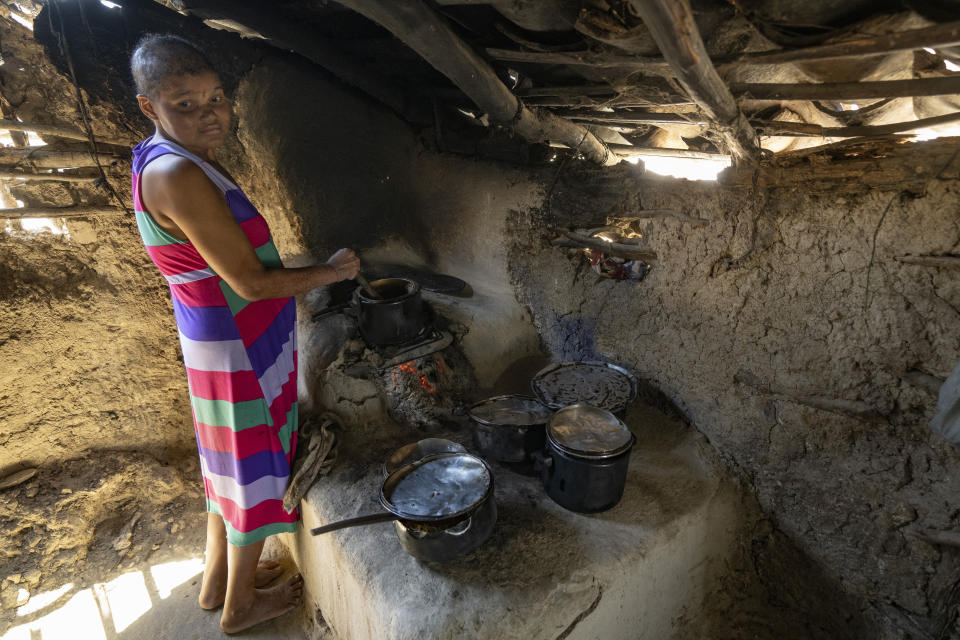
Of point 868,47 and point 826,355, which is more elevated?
point 868,47

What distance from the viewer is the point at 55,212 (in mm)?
2967

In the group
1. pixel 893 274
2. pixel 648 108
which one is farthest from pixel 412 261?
pixel 893 274

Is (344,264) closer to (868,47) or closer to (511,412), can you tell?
(511,412)

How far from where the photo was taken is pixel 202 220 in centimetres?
160

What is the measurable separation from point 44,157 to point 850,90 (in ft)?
13.5

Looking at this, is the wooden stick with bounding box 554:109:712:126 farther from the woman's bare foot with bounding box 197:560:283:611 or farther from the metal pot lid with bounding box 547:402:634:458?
the woman's bare foot with bounding box 197:560:283:611

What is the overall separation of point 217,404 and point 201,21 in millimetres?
2631

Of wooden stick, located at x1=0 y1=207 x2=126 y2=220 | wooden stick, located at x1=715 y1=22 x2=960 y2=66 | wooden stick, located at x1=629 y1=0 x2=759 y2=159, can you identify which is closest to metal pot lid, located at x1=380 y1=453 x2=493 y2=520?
wooden stick, located at x1=629 y1=0 x2=759 y2=159

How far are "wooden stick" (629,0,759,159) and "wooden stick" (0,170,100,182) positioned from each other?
3500 mm

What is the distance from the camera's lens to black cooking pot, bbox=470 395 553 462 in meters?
2.30

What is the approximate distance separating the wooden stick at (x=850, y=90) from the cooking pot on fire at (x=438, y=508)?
1.79 meters

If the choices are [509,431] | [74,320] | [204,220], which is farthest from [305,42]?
[509,431]

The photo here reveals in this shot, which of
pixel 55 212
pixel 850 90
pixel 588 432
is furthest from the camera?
pixel 55 212

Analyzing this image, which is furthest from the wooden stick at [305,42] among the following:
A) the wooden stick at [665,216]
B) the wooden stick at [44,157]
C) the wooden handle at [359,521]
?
the wooden handle at [359,521]
